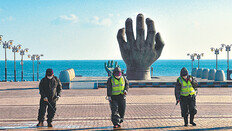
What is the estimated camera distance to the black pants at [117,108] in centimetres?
943

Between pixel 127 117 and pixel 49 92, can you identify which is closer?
pixel 49 92

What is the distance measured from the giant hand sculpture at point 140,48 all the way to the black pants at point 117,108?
19.0 m

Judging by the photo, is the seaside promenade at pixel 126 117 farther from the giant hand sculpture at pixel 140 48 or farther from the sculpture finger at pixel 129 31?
the sculpture finger at pixel 129 31

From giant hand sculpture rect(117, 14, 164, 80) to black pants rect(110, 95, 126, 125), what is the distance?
19.0 meters

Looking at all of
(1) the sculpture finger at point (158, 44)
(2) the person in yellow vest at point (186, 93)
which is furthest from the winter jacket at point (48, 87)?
(1) the sculpture finger at point (158, 44)

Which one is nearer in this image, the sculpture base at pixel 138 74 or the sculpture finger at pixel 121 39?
the sculpture base at pixel 138 74

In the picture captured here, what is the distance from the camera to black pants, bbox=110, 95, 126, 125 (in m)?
9.43

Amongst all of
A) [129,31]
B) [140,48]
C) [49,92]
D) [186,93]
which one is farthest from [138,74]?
[49,92]

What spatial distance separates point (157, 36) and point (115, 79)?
20081mm

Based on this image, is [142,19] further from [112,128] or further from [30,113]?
[112,128]

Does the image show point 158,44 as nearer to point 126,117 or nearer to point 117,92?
point 126,117

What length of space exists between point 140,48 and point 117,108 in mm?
19377

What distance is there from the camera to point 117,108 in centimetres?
962

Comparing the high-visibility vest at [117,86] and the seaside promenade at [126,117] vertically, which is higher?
the high-visibility vest at [117,86]
